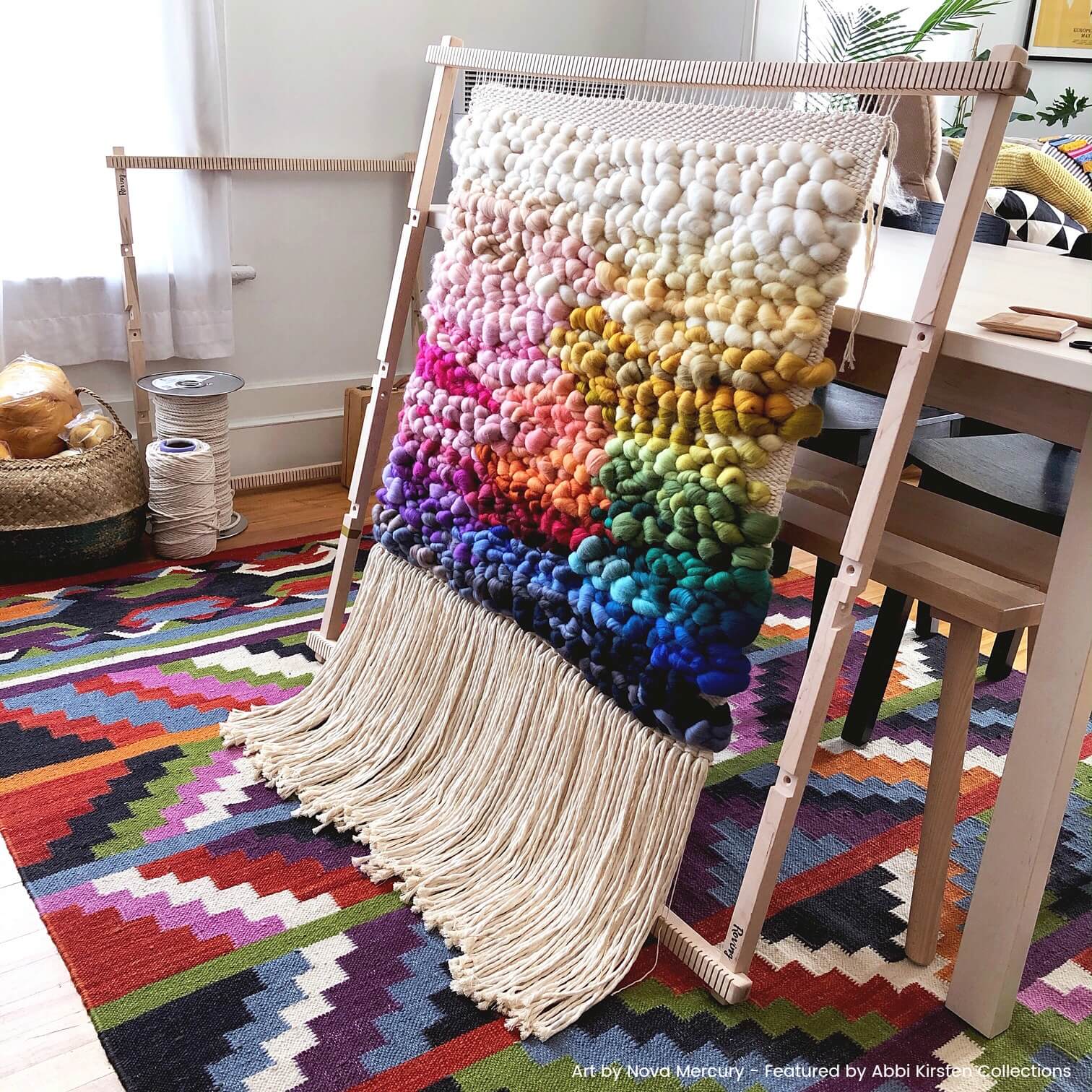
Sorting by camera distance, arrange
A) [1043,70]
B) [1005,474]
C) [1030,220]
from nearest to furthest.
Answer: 1. [1005,474]
2. [1030,220]
3. [1043,70]

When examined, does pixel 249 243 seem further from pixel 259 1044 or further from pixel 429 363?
pixel 259 1044

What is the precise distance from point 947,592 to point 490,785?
2.14 ft

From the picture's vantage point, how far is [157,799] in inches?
62.1

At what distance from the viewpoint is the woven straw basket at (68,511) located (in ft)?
7.14

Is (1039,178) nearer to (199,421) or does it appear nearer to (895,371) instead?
(895,371)

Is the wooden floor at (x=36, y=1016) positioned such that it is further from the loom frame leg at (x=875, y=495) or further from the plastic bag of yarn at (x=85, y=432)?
the plastic bag of yarn at (x=85, y=432)

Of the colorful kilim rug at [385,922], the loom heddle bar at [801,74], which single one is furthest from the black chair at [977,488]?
the loom heddle bar at [801,74]

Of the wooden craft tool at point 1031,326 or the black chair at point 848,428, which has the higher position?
the wooden craft tool at point 1031,326

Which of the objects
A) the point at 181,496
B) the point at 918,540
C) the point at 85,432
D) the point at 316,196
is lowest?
the point at 181,496

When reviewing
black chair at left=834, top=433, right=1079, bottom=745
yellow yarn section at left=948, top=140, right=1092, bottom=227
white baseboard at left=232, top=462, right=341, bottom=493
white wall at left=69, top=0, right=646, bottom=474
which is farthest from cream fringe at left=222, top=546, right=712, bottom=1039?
yellow yarn section at left=948, top=140, right=1092, bottom=227

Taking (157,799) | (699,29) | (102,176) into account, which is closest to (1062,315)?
(157,799)

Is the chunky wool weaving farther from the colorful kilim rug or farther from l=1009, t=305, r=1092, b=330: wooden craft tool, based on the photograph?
l=1009, t=305, r=1092, b=330: wooden craft tool

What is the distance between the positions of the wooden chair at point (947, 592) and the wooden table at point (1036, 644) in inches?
3.7

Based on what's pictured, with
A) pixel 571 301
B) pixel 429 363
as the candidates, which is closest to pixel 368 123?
pixel 429 363
